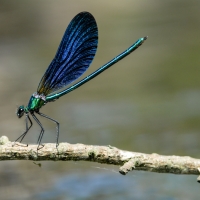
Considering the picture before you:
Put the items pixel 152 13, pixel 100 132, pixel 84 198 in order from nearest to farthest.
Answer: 1. pixel 84 198
2. pixel 100 132
3. pixel 152 13

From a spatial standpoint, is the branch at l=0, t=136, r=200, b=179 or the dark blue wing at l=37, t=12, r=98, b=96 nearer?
the branch at l=0, t=136, r=200, b=179

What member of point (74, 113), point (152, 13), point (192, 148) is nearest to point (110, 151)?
point (192, 148)

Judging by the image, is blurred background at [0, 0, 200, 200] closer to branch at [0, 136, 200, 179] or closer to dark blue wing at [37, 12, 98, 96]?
dark blue wing at [37, 12, 98, 96]

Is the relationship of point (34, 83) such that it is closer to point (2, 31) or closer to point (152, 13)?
point (2, 31)

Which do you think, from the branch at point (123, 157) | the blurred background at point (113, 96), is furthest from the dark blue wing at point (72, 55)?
the blurred background at point (113, 96)

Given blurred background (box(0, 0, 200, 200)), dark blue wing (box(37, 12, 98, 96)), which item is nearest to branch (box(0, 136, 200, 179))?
dark blue wing (box(37, 12, 98, 96))

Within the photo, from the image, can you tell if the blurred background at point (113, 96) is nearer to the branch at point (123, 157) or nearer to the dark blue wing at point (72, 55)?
the dark blue wing at point (72, 55)
